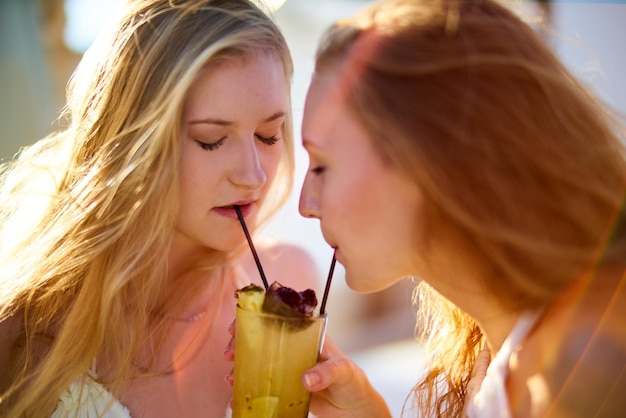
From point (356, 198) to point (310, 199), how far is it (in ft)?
0.46

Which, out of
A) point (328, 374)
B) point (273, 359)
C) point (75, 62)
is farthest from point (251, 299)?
point (75, 62)

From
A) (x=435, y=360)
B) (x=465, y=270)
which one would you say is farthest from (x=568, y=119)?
(x=435, y=360)

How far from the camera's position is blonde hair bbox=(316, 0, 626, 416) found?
4.44 ft

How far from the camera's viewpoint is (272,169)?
208 cm

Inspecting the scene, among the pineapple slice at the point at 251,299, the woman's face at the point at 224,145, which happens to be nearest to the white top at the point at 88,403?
the woman's face at the point at 224,145

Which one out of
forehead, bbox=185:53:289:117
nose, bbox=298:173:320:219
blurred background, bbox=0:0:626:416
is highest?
forehead, bbox=185:53:289:117

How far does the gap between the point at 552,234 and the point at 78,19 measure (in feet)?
19.3

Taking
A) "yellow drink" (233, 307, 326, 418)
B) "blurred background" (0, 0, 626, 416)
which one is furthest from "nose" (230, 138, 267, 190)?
"blurred background" (0, 0, 626, 416)

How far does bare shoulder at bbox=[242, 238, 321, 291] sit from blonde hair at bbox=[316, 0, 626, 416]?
1242 millimetres

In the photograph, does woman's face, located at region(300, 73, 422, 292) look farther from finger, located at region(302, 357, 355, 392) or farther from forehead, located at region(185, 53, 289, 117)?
forehead, located at region(185, 53, 289, 117)

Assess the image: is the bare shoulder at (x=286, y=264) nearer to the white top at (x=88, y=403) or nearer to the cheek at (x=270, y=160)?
the cheek at (x=270, y=160)

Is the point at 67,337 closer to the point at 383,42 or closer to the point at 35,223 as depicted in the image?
the point at 35,223

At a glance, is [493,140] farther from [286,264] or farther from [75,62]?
[75,62]

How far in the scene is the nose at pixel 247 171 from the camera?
1.90 m
